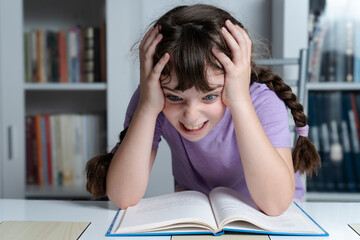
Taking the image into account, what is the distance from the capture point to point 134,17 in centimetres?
164

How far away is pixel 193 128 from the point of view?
792 mm

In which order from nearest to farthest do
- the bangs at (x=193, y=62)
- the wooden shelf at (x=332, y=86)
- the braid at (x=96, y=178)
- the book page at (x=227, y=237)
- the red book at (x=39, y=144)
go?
1. the book page at (x=227, y=237)
2. the bangs at (x=193, y=62)
3. the braid at (x=96, y=178)
4. the wooden shelf at (x=332, y=86)
5. the red book at (x=39, y=144)

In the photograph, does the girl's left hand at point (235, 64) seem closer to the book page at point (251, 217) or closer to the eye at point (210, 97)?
the eye at point (210, 97)

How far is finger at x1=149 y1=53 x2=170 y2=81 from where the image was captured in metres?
0.73

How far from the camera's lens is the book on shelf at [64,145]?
1.64m

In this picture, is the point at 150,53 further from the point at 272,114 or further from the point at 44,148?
the point at 44,148

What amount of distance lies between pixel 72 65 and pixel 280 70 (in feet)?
2.65

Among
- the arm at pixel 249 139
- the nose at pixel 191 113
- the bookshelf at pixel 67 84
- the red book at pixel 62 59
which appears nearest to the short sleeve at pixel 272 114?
the arm at pixel 249 139

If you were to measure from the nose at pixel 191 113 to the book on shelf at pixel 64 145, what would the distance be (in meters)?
0.94

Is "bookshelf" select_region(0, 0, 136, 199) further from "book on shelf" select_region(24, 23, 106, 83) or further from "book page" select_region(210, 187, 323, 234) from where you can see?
"book page" select_region(210, 187, 323, 234)

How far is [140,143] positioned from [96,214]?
16cm

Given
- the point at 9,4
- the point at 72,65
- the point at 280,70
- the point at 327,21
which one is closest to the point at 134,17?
the point at 72,65

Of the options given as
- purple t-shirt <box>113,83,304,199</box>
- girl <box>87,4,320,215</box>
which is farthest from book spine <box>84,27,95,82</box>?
girl <box>87,4,320,215</box>

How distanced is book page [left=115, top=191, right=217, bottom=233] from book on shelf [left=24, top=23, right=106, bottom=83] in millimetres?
926
